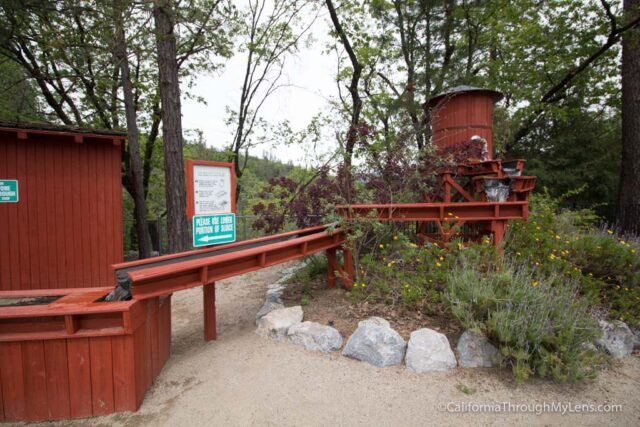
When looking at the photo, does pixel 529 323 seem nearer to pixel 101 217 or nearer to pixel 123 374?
pixel 123 374

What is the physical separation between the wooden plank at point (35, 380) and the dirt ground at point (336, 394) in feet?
1.22

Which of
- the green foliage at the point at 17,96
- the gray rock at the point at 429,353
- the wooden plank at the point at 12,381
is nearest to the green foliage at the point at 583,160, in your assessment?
the gray rock at the point at 429,353

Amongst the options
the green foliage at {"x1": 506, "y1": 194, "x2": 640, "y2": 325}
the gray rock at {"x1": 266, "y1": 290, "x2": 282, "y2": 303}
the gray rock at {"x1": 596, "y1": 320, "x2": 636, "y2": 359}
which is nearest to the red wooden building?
the gray rock at {"x1": 266, "y1": 290, "x2": 282, "y2": 303}

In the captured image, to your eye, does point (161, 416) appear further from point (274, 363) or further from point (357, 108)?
point (357, 108)

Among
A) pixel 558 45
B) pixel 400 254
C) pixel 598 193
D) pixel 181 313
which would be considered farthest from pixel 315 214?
pixel 598 193

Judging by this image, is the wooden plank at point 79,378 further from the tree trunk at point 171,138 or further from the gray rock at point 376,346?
the tree trunk at point 171,138

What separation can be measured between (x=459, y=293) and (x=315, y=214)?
3532 mm

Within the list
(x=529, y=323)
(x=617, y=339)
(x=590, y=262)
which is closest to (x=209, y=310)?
(x=529, y=323)

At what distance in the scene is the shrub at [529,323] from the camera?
9.30 feet

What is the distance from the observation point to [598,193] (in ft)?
41.8

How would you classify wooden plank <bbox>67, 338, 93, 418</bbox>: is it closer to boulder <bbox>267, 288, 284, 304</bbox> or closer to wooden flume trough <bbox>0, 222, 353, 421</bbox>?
wooden flume trough <bbox>0, 222, 353, 421</bbox>

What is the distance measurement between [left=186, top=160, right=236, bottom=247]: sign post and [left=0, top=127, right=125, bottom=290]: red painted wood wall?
11.5 ft

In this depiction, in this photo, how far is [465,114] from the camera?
6746mm

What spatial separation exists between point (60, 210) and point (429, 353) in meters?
6.85
